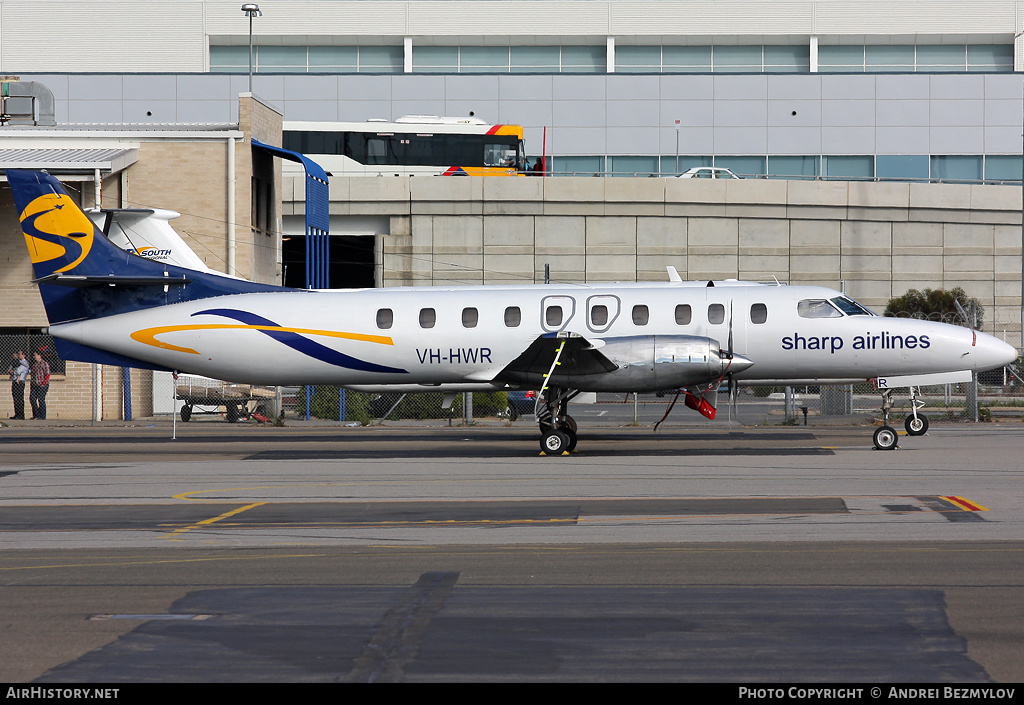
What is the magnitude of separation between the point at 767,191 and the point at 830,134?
1404 cm

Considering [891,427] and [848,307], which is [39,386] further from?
[891,427]

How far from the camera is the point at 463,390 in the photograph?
2156 centimetres

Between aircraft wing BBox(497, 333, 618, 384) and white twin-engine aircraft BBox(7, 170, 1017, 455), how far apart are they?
0.03m

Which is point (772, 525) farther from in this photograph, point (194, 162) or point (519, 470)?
point (194, 162)

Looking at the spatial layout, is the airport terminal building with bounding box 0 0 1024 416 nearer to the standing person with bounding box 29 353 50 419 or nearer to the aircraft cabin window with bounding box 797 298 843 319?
the standing person with bounding box 29 353 50 419

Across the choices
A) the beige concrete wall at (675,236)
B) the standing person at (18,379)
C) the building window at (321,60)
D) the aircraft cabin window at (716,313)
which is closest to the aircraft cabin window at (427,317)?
the aircraft cabin window at (716,313)

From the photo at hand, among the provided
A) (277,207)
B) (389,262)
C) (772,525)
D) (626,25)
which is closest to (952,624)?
(772,525)

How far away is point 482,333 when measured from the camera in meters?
20.7

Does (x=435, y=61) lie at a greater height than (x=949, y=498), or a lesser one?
greater

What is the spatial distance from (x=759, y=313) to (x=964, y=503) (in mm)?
8226

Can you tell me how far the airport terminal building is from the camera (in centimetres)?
5706

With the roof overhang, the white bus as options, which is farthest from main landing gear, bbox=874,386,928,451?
the white bus

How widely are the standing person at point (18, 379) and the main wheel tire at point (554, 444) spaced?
64.3ft

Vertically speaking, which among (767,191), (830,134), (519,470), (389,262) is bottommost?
(519,470)
